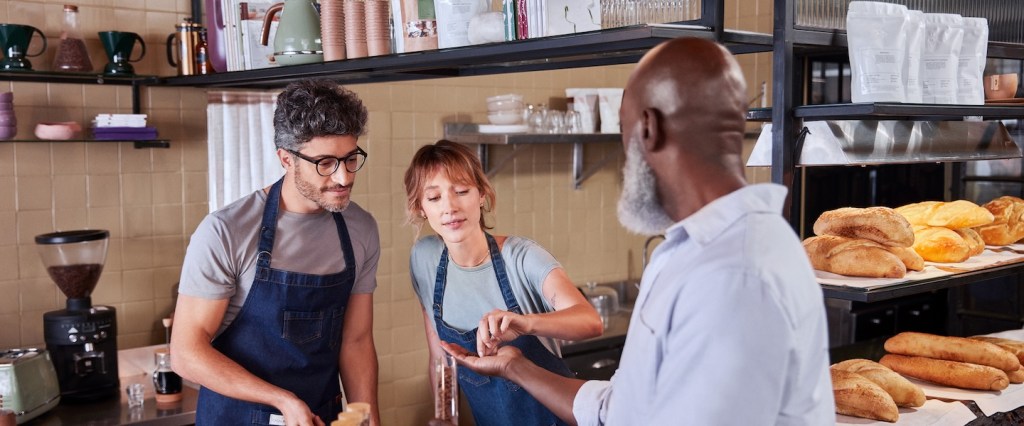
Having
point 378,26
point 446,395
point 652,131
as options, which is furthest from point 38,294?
point 652,131

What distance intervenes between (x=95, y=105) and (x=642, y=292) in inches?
110

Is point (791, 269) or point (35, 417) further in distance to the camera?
point (35, 417)

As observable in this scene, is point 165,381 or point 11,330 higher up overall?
point 11,330

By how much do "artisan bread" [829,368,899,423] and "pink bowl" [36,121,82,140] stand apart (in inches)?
103

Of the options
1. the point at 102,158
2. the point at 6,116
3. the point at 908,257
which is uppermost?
the point at 6,116

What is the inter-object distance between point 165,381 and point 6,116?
1.04 metres

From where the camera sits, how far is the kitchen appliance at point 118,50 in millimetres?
3420

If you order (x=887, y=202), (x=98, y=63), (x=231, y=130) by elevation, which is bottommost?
(x=887, y=202)

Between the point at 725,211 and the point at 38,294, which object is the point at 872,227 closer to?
the point at 725,211

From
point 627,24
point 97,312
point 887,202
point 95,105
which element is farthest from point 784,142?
point 887,202

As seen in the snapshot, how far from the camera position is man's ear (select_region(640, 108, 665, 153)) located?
127cm

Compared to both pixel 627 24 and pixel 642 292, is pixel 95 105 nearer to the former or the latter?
pixel 627 24

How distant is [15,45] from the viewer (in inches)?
127

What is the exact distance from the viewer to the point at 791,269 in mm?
1217
